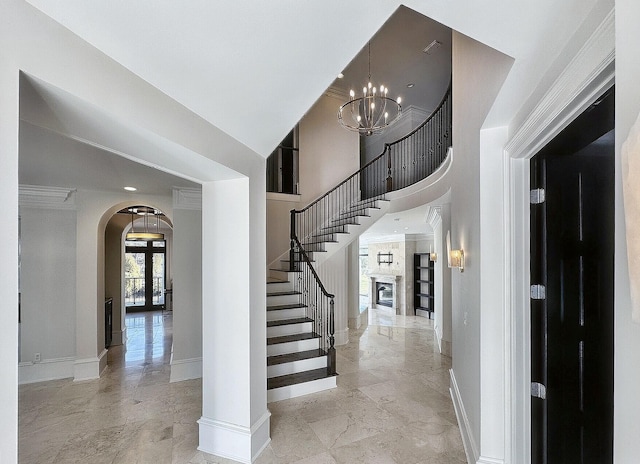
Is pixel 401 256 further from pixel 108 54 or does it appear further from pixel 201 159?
pixel 108 54

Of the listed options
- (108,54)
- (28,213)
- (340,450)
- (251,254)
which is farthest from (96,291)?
(108,54)

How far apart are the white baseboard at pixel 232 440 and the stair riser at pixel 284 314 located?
2258mm

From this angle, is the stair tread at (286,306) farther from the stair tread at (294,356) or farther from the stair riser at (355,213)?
the stair riser at (355,213)

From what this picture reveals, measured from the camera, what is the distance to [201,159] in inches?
95.0

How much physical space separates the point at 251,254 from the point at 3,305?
6.29ft

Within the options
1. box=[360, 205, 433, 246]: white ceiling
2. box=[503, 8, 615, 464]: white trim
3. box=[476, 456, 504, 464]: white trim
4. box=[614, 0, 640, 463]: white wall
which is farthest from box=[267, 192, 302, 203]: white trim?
box=[614, 0, 640, 463]: white wall

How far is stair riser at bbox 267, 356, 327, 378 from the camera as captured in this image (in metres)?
4.37

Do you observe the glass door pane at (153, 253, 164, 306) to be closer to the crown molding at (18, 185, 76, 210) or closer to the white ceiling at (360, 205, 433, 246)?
the white ceiling at (360, 205, 433, 246)

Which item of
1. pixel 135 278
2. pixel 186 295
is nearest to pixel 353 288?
pixel 186 295

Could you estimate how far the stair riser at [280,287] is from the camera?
5.93 m

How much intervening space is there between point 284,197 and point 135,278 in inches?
290

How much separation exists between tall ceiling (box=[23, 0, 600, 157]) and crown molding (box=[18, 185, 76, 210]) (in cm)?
387

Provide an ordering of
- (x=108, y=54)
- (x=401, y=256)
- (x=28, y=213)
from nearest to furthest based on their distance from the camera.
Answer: (x=108, y=54) < (x=28, y=213) < (x=401, y=256)

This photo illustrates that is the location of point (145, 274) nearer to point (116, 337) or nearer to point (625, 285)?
point (116, 337)
